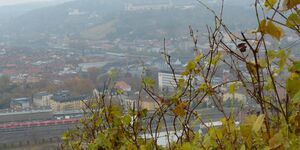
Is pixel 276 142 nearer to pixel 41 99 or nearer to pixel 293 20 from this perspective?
pixel 293 20

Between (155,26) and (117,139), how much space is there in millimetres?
25973

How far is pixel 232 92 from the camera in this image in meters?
0.87

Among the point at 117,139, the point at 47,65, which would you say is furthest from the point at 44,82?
the point at 117,139

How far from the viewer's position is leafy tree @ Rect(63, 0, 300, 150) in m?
0.57

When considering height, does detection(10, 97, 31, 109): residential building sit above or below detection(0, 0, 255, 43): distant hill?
below

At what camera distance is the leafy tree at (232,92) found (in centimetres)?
57

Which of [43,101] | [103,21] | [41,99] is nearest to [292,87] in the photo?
[43,101]

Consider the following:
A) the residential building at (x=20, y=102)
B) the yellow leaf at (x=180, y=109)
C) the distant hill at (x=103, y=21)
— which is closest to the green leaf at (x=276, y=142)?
the yellow leaf at (x=180, y=109)

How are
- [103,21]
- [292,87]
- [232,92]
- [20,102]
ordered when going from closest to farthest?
1. [292,87]
2. [232,92]
3. [20,102]
4. [103,21]

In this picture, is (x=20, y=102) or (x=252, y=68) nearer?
(x=252, y=68)

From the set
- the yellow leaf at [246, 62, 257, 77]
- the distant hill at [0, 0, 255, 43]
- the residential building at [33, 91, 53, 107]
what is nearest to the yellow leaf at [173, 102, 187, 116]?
the yellow leaf at [246, 62, 257, 77]

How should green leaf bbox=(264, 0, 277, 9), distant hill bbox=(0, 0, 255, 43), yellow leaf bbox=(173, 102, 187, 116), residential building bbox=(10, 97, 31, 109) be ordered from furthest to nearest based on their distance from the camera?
1. distant hill bbox=(0, 0, 255, 43)
2. residential building bbox=(10, 97, 31, 109)
3. yellow leaf bbox=(173, 102, 187, 116)
4. green leaf bbox=(264, 0, 277, 9)

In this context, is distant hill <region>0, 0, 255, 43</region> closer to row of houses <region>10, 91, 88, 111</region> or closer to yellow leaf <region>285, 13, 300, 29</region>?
row of houses <region>10, 91, 88, 111</region>

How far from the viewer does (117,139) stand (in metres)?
1.19
